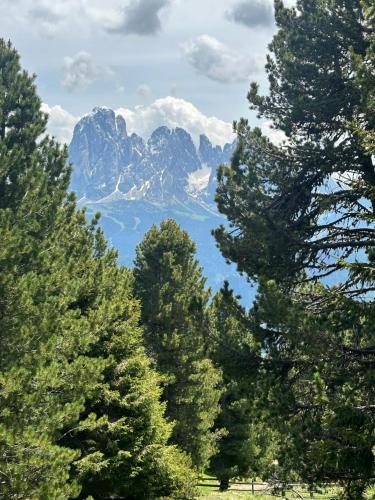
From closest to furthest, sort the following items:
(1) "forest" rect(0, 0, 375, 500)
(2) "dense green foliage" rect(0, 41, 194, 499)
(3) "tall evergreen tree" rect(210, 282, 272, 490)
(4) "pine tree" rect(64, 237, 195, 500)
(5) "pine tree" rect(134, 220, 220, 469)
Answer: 1. (1) "forest" rect(0, 0, 375, 500)
2. (2) "dense green foliage" rect(0, 41, 194, 499)
3. (3) "tall evergreen tree" rect(210, 282, 272, 490)
4. (4) "pine tree" rect(64, 237, 195, 500)
5. (5) "pine tree" rect(134, 220, 220, 469)

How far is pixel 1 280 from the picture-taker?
11523 mm

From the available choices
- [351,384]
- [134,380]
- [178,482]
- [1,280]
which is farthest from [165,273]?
[351,384]

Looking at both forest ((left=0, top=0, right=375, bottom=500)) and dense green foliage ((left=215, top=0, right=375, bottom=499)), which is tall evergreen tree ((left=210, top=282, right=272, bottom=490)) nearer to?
forest ((left=0, top=0, right=375, bottom=500))

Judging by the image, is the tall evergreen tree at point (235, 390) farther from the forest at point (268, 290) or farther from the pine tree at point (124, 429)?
the pine tree at point (124, 429)

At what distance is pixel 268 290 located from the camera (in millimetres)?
10633

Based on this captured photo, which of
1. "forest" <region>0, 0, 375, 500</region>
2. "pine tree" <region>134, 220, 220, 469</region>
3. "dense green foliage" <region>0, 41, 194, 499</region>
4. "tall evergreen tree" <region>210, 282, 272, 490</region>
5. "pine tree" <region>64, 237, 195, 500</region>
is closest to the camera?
"forest" <region>0, 0, 375, 500</region>

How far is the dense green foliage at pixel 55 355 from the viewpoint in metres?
11.1

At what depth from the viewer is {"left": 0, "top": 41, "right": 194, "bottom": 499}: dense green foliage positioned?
11109 millimetres

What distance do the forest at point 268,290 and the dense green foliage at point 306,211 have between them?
40 millimetres

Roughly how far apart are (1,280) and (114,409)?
9773 mm

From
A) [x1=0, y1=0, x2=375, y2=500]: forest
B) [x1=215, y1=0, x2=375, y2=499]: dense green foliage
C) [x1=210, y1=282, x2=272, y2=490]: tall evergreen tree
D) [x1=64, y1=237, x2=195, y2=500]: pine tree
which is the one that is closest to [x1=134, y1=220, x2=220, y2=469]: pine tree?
[x1=210, y1=282, x2=272, y2=490]: tall evergreen tree

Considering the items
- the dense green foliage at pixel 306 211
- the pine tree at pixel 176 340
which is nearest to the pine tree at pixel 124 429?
the pine tree at pixel 176 340

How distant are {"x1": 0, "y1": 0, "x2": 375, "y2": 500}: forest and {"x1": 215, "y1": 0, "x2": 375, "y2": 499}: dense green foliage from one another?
0.13 ft

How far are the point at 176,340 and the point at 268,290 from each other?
53.5ft
